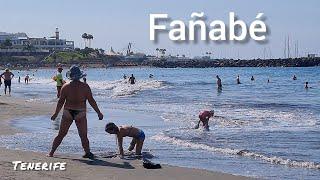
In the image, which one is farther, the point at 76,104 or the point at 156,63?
the point at 156,63

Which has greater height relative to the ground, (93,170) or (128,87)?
(93,170)

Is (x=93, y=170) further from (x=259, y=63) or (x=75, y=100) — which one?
(x=259, y=63)

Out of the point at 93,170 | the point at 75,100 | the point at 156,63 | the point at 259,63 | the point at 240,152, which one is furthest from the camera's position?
the point at 156,63

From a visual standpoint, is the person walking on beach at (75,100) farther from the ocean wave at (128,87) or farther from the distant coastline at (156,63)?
the distant coastline at (156,63)

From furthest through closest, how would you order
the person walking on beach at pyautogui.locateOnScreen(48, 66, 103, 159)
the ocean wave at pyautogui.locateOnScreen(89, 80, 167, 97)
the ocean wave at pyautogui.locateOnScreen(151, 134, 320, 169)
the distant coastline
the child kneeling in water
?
the distant coastline
the ocean wave at pyautogui.locateOnScreen(89, 80, 167, 97)
the child kneeling in water
the ocean wave at pyautogui.locateOnScreen(151, 134, 320, 169)
the person walking on beach at pyautogui.locateOnScreen(48, 66, 103, 159)

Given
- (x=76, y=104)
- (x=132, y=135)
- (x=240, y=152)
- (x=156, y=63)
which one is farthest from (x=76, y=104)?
(x=156, y=63)

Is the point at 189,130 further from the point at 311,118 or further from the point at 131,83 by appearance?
the point at 131,83

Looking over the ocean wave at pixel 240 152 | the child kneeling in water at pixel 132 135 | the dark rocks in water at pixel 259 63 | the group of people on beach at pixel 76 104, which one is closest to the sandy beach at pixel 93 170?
the group of people on beach at pixel 76 104

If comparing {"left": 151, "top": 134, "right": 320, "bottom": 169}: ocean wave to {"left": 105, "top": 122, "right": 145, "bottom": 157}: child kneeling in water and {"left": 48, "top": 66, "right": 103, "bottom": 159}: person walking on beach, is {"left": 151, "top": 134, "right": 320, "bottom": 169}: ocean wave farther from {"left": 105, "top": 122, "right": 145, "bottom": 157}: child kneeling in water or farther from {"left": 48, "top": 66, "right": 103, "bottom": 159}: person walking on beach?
{"left": 48, "top": 66, "right": 103, "bottom": 159}: person walking on beach

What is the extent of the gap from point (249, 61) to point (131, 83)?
394 ft

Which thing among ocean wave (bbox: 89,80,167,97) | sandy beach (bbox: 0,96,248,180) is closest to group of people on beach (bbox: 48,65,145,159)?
sandy beach (bbox: 0,96,248,180)

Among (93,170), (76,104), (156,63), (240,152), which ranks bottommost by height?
(240,152)

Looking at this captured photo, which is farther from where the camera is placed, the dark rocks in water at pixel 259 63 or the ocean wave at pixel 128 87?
the dark rocks in water at pixel 259 63

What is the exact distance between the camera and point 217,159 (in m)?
10.4
